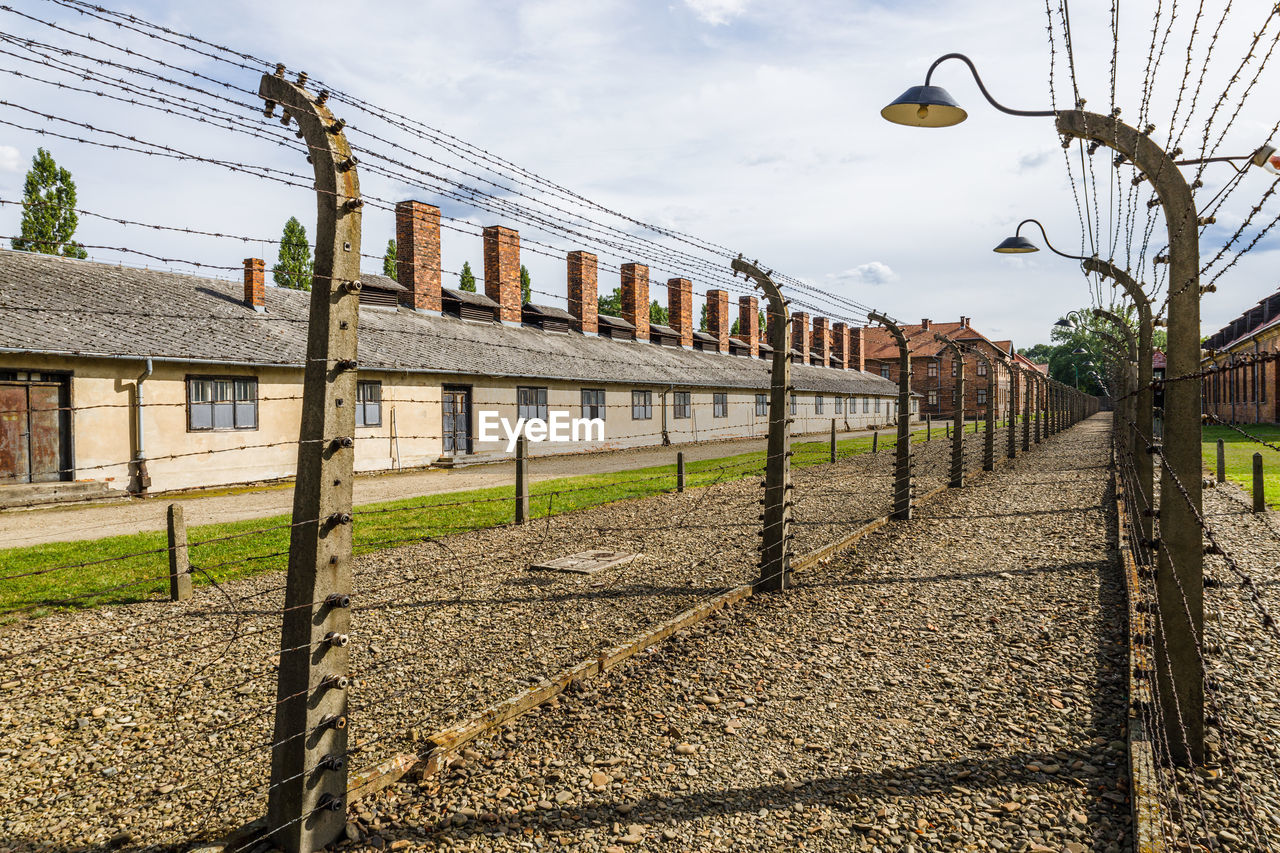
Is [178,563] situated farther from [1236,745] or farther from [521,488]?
[1236,745]

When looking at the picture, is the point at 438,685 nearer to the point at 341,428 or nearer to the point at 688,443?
the point at 341,428

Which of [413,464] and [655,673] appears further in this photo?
[413,464]

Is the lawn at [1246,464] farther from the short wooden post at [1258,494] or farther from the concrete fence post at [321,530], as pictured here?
the concrete fence post at [321,530]

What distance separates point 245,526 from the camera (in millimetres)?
10938

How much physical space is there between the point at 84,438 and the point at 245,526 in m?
6.72

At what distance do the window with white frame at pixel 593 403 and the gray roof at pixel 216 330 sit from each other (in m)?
0.61

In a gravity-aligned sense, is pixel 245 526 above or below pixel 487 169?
below

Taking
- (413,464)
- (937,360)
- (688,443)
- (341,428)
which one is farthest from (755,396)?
(937,360)

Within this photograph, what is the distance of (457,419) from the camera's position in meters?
22.2

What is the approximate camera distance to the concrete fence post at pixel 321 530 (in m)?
3.16

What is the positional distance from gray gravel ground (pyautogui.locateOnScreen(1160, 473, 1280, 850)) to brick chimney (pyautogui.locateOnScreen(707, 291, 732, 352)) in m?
31.1

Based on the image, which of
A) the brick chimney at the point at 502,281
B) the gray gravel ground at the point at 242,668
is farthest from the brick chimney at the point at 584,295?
the gray gravel ground at the point at 242,668

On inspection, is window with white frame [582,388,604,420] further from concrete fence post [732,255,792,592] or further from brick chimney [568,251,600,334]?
concrete fence post [732,255,792,592]

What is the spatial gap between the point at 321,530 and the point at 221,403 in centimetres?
1591
